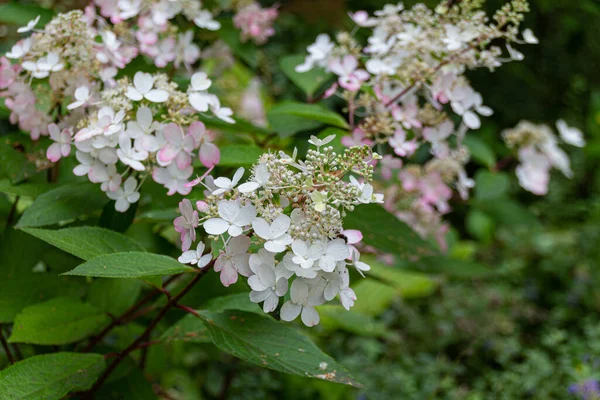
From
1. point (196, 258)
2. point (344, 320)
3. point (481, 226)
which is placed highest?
point (196, 258)

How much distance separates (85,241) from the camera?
26.2 inches

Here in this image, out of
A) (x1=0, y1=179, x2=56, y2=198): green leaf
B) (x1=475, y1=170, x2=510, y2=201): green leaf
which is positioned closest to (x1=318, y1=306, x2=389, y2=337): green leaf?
(x1=475, y1=170, x2=510, y2=201): green leaf

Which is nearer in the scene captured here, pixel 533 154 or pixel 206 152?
pixel 206 152

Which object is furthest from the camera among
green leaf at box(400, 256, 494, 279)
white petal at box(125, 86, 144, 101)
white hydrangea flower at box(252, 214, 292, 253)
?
green leaf at box(400, 256, 494, 279)

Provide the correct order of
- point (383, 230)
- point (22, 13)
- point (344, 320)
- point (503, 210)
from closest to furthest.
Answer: point (383, 230), point (22, 13), point (344, 320), point (503, 210)

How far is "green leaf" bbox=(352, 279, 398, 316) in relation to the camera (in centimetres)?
185

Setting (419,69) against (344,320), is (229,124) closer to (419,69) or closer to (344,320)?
(419,69)

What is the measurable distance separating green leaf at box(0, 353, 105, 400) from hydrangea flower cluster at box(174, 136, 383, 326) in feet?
0.77

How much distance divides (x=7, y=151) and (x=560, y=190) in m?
2.63

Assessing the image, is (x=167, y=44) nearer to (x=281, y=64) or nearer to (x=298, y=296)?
(x=281, y=64)

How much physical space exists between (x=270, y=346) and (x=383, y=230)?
11.0 inches

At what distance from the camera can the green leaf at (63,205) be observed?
74 centimetres

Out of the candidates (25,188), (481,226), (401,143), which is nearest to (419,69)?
(401,143)

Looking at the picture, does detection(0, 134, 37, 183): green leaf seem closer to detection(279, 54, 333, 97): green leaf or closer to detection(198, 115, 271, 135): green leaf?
detection(198, 115, 271, 135): green leaf
